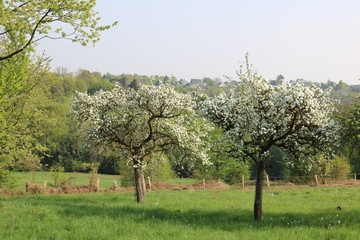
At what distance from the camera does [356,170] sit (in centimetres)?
6316

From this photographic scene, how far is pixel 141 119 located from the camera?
25266 mm

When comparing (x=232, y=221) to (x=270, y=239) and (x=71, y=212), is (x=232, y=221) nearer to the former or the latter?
(x=270, y=239)

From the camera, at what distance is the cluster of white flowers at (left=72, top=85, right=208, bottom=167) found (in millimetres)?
23203

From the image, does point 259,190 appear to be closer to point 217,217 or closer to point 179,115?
point 217,217

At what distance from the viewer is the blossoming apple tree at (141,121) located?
Answer: 2322 centimetres

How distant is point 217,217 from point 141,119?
32.0 ft

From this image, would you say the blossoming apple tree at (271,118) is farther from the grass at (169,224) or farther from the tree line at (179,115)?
the grass at (169,224)

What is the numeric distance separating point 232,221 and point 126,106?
11222 mm

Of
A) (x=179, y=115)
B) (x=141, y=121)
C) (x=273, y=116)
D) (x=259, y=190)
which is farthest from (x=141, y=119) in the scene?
(x=273, y=116)

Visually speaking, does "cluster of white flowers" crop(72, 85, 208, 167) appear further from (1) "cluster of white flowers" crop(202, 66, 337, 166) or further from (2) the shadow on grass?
(1) "cluster of white flowers" crop(202, 66, 337, 166)

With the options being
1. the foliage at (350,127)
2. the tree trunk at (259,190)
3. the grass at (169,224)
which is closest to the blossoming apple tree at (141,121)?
the grass at (169,224)

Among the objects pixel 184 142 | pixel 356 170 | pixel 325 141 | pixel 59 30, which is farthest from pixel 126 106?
pixel 356 170

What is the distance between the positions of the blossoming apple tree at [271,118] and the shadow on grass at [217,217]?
154cm

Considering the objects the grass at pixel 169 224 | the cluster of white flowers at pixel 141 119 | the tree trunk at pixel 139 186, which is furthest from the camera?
the tree trunk at pixel 139 186
